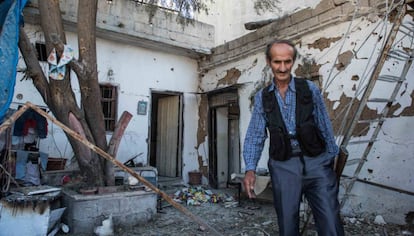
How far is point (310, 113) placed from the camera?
2.15 m

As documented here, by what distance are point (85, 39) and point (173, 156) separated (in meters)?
4.38

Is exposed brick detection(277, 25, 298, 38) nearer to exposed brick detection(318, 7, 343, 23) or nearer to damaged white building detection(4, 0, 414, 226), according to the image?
damaged white building detection(4, 0, 414, 226)

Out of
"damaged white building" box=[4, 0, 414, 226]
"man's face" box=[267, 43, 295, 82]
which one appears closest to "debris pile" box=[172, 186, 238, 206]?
"damaged white building" box=[4, 0, 414, 226]

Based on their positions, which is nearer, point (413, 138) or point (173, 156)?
point (413, 138)

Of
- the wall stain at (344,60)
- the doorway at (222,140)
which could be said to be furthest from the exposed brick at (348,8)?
the doorway at (222,140)

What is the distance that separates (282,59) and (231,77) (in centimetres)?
528

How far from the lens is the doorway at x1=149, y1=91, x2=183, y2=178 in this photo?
26.3 ft

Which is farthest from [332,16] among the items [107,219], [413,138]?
[107,219]

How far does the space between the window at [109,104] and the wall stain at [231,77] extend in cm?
265

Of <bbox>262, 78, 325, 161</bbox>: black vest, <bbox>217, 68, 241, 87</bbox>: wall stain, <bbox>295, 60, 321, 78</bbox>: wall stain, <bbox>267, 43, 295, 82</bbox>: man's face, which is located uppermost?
<bbox>217, 68, 241, 87</bbox>: wall stain

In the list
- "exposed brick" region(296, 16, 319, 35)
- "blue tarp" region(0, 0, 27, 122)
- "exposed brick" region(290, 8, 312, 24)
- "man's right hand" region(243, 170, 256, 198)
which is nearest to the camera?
"man's right hand" region(243, 170, 256, 198)

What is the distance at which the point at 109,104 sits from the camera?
6.93m

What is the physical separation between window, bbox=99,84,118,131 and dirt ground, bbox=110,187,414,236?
2.28 meters

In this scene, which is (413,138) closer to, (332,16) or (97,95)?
(332,16)
